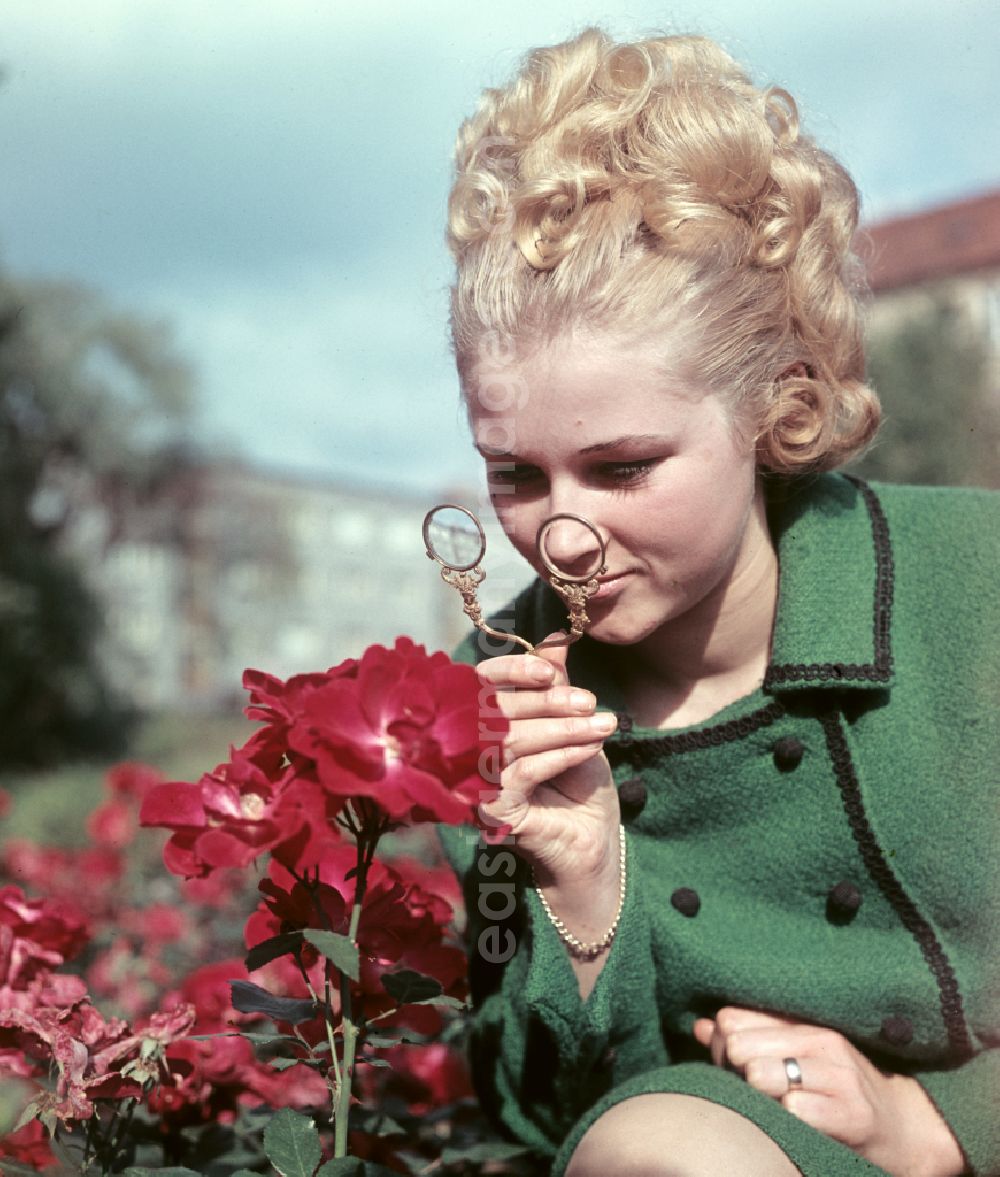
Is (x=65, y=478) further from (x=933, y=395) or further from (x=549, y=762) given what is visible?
(x=549, y=762)

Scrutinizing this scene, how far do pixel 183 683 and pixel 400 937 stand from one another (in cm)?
2272

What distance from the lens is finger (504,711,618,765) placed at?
4.11ft

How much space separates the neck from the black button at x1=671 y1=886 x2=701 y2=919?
229mm

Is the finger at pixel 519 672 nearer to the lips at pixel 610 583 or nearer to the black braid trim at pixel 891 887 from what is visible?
the lips at pixel 610 583

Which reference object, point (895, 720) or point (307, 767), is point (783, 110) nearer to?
point (895, 720)

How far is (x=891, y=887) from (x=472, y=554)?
75 centimetres

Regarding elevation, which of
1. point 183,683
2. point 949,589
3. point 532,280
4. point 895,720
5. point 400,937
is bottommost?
point 183,683

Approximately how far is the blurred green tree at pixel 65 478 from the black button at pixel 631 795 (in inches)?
327

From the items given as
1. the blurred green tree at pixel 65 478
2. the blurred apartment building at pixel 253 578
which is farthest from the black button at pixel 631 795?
the blurred apartment building at pixel 253 578

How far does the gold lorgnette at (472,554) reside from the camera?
135 centimetres

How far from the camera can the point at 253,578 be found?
26.4 m

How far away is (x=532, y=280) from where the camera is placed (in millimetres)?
1450

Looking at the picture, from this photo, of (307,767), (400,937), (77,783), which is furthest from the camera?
(77,783)

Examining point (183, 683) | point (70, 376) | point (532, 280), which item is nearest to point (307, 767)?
point (532, 280)
